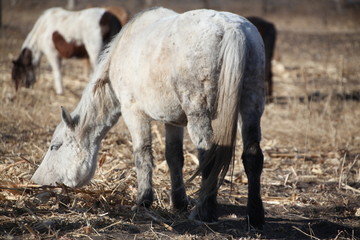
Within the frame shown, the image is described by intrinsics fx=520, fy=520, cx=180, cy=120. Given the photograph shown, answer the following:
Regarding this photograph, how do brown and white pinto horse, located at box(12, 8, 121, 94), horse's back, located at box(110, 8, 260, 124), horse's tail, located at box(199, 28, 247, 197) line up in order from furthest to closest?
brown and white pinto horse, located at box(12, 8, 121, 94) < horse's back, located at box(110, 8, 260, 124) < horse's tail, located at box(199, 28, 247, 197)

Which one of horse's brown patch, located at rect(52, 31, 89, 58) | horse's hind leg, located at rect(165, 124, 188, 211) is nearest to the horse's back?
horse's hind leg, located at rect(165, 124, 188, 211)

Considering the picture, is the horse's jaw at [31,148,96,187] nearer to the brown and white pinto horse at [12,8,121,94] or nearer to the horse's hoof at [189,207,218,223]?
the horse's hoof at [189,207,218,223]

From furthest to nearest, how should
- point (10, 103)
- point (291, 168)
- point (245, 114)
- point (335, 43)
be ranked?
point (335, 43), point (10, 103), point (291, 168), point (245, 114)

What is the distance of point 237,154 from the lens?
6.88 m

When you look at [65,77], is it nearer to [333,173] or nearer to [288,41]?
[333,173]

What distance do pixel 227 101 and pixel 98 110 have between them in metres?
1.55

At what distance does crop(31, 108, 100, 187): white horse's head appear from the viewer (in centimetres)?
486

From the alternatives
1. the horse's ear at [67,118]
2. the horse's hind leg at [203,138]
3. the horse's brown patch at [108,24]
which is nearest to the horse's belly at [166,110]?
the horse's hind leg at [203,138]

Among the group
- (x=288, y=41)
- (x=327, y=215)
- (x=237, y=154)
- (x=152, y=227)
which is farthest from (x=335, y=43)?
(x=152, y=227)

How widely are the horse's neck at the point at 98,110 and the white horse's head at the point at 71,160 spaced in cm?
5

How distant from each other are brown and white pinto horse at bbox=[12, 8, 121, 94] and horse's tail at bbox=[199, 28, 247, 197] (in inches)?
294

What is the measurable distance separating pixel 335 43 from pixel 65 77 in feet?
33.3

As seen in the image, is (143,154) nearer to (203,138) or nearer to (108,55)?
(203,138)

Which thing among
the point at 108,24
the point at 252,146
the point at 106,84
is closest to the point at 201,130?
the point at 252,146
